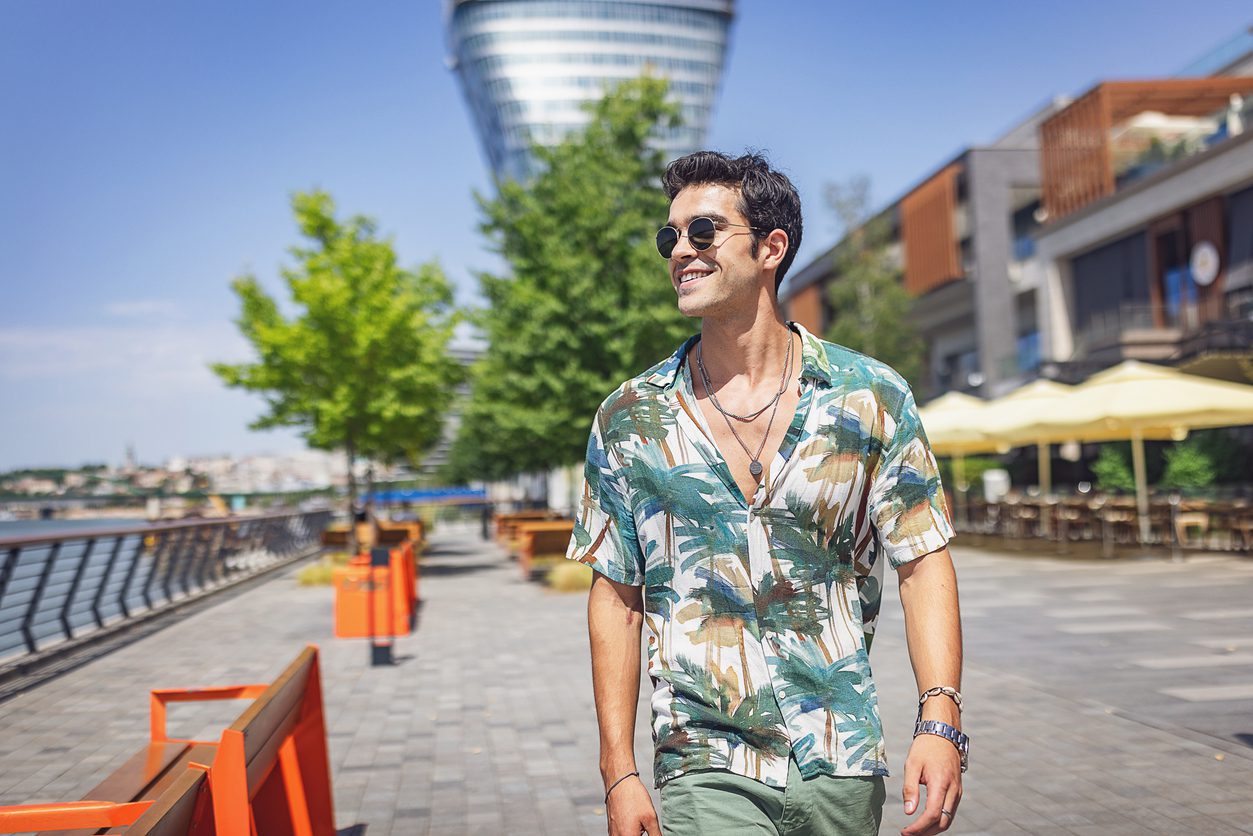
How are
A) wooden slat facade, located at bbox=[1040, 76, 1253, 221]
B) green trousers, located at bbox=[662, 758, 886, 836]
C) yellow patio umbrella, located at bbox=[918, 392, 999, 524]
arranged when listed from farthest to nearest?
wooden slat facade, located at bbox=[1040, 76, 1253, 221] < yellow patio umbrella, located at bbox=[918, 392, 999, 524] < green trousers, located at bbox=[662, 758, 886, 836]

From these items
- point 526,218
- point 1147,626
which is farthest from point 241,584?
point 1147,626

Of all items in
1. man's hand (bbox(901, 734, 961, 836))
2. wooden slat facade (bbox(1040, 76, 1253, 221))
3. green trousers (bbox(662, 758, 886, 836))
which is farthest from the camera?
wooden slat facade (bbox(1040, 76, 1253, 221))

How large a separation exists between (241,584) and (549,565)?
542 centimetres

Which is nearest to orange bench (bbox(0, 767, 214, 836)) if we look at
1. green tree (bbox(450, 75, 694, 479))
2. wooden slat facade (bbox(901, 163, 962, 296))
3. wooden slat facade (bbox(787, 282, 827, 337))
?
green tree (bbox(450, 75, 694, 479))

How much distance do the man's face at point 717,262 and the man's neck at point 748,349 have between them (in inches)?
1.3

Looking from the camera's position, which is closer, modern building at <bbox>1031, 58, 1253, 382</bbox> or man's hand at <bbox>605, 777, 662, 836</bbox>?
man's hand at <bbox>605, 777, 662, 836</bbox>

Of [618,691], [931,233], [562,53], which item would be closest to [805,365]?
[618,691]

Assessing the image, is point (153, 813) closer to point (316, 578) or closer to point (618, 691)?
point (618, 691)

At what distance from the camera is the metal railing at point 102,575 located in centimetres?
989

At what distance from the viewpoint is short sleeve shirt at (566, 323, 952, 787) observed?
210cm

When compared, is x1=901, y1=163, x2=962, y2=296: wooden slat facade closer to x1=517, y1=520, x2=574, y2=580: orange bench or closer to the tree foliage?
the tree foliage

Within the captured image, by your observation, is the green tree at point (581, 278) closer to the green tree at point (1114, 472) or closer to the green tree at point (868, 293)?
the green tree at point (1114, 472)

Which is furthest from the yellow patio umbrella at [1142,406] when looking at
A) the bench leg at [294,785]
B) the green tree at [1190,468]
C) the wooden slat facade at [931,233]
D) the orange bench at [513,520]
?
the wooden slat facade at [931,233]

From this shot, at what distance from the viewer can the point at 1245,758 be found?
233 inches
